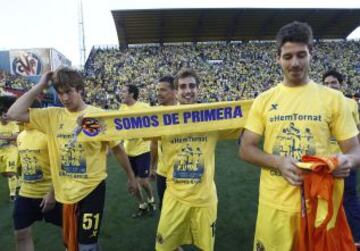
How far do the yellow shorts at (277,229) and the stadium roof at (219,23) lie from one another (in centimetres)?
A: 3287

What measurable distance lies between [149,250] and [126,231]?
2.77 ft

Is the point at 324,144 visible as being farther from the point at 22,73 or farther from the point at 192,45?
the point at 192,45

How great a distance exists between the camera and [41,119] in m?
3.81

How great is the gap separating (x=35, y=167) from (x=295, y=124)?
2.85 metres

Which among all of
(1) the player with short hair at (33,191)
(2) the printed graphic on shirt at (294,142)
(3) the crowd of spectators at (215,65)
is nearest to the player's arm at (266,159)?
(2) the printed graphic on shirt at (294,142)

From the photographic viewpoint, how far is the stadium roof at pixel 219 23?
35.2 metres

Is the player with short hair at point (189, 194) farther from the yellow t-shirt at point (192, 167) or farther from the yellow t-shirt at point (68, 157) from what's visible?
the yellow t-shirt at point (68, 157)

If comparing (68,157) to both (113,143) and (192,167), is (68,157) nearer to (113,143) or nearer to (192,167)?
(113,143)

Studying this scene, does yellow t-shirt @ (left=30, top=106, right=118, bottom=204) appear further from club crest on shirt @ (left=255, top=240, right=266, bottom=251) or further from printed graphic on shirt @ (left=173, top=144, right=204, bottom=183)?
club crest on shirt @ (left=255, top=240, right=266, bottom=251)

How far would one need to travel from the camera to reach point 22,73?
3462 cm

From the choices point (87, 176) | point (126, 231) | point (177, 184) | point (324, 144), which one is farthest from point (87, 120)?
point (126, 231)

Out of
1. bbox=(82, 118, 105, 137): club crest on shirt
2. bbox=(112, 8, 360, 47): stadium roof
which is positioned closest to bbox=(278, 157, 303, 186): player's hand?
bbox=(82, 118, 105, 137): club crest on shirt

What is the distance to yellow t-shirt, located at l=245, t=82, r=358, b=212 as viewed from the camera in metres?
2.40

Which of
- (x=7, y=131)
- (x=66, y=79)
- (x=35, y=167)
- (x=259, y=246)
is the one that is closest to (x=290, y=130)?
(x=259, y=246)
